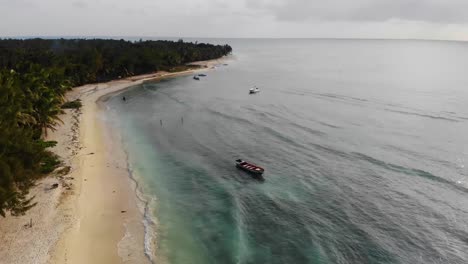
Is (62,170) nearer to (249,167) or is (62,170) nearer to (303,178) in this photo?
(249,167)

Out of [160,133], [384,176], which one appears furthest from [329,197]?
[160,133]

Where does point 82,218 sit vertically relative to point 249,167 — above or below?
below

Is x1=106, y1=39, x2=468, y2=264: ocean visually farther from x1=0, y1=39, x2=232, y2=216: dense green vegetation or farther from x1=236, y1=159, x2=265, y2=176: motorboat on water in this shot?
x1=0, y1=39, x2=232, y2=216: dense green vegetation

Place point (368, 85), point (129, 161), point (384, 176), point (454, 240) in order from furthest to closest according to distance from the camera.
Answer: point (368, 85) < point (129, 161) < point (384, 176) < point (454, 240)

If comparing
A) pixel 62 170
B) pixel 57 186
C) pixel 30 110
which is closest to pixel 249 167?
pixel 57 186

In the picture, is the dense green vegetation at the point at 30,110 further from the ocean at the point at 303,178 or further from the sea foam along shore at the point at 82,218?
A: the ocean at the point at 303,178

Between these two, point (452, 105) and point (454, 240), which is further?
point (452, 105)

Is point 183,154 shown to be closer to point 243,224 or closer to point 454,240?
point 243,224

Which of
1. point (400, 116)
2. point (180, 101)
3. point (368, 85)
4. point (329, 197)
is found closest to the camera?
point (329, 197)
